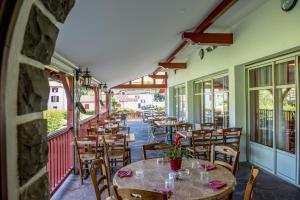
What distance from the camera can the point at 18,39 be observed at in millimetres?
642

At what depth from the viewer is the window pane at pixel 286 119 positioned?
3.99 meters

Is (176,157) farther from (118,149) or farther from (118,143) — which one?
(118,149)

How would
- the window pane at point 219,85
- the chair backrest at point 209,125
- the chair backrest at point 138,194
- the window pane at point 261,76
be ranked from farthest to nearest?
the window pane at point 219,85
the chair backrest at point 209,125
the window pane at point 261,76
the chair backrest at point 138,194

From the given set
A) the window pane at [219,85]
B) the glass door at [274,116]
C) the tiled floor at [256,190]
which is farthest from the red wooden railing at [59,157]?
the window pane at [219,85]

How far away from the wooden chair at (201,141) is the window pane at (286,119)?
1.26 metres

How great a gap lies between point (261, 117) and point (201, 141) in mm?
1298

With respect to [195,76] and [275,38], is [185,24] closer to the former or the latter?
[275,38]

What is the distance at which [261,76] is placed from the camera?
483 centimetres

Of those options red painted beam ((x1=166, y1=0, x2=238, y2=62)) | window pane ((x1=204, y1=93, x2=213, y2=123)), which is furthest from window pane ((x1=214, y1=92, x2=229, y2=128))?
red painted beam ((x1=166, y1=0, x2=238, y2=62))

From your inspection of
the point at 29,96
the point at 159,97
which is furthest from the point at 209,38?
the point at 159,97

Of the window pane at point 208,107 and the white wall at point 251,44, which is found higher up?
the white wall at point 251,44

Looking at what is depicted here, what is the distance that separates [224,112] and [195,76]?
197 centimetres

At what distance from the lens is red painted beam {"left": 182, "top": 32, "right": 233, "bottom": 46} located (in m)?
4.77

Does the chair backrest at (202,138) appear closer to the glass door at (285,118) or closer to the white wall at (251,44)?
the white wall at (251,44)
